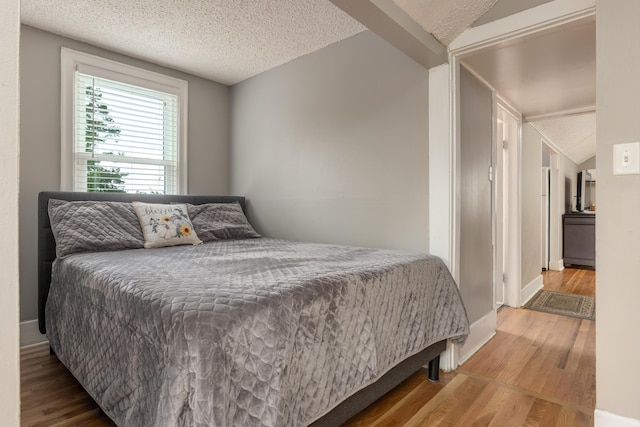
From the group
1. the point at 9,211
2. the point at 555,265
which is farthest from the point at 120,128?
the point at 555,265

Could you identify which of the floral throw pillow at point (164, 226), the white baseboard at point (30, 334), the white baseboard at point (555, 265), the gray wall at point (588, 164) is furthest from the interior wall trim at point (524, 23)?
the gray wall at point (588, 164)

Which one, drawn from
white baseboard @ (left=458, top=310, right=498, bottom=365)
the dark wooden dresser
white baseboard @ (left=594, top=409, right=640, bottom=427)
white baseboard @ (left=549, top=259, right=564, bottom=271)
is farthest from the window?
the dark wooden dresser

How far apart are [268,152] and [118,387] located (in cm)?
238

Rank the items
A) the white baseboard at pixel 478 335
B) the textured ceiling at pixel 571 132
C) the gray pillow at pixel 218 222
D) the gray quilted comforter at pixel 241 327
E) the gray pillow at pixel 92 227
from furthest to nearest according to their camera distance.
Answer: the textured ceiling at pixel 571 132 < the gray pillow at pixel 218 222 < the white baseboard at pixel 478 335 < the gray pillow at pixel 92 227 < the gray quilted comforter at pixel 241 327

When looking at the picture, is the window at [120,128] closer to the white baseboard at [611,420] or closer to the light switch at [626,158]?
the light switch at [626,158]

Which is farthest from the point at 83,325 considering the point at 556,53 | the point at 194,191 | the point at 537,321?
the point at 537,321

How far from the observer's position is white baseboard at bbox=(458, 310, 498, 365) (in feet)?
7.45

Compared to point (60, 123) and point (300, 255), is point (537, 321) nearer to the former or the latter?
point (300, 255)

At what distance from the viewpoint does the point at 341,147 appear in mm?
2693

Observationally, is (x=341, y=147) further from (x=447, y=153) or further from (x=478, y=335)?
(x=478, y=335)

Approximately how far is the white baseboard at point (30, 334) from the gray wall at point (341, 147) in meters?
1.80

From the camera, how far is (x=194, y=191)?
3.43m

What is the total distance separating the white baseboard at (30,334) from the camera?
243 centimetres

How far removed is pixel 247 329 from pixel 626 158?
5.08ft
